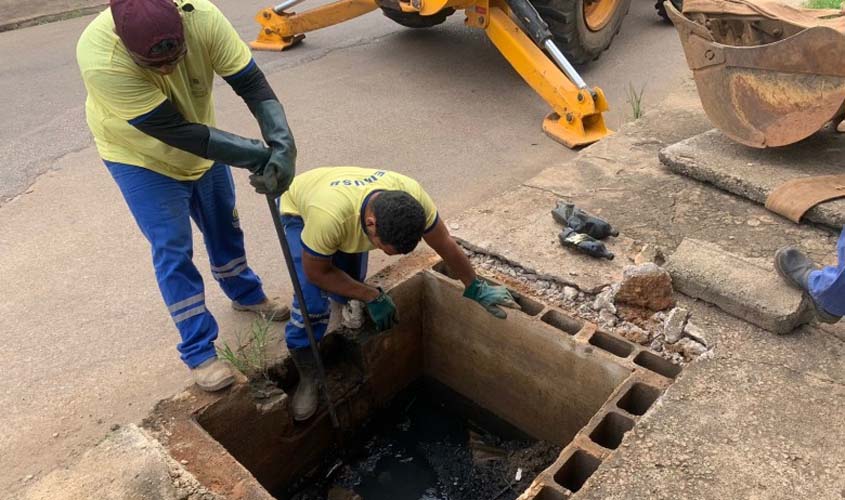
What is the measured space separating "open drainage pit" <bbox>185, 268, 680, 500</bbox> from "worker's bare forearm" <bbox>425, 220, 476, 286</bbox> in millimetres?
149

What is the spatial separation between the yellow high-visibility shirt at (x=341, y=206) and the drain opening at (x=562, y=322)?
0.62 metres

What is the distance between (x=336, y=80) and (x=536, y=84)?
192 cm

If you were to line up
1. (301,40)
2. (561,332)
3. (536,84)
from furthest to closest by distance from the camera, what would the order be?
(301,40) → (536,84) → (561,332)

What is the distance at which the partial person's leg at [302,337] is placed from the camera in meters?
2.98

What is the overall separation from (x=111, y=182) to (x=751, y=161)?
383 centimetres

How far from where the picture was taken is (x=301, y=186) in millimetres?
2914

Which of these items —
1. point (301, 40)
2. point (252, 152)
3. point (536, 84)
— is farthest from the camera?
point (301, 40)

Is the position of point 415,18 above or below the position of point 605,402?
above

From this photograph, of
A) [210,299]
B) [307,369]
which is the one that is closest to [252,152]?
[307,369]

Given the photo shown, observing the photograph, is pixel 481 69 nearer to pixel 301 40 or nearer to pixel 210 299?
pixel 301 40

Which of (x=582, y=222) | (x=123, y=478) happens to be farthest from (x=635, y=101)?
(x=123, y=478)

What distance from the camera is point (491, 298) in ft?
9.62

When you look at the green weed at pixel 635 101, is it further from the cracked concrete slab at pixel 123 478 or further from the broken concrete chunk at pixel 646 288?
the cracked concrete slab at pixel 123 478

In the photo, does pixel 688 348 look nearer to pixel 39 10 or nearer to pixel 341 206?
pixel 341 206
